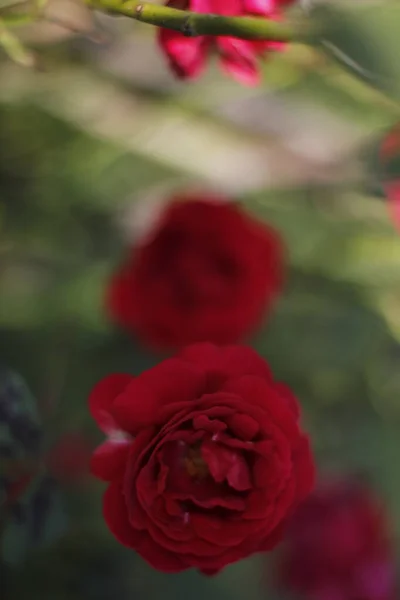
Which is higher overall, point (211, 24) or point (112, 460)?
point (211, 24)

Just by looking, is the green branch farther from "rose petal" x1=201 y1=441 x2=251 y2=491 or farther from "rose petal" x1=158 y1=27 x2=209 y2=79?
"rose petal" x1=201 y1=441 x2=251 y2=491

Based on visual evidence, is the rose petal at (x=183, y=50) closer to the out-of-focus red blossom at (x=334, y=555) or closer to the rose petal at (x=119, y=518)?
the rose petal at (x=119, y=518)

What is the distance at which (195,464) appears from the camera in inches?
15.8

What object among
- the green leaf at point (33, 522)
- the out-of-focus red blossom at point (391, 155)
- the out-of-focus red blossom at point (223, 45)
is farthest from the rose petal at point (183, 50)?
the green leaf at point (33, 522)

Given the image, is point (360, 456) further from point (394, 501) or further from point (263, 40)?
point (263, 40)

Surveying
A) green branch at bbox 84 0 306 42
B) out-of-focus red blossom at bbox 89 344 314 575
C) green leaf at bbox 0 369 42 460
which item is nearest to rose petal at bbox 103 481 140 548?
out-of-focus red blossom at bbox 89 344 314 575

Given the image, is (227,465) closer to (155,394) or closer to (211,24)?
(155,394)

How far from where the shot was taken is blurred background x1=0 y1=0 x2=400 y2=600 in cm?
64

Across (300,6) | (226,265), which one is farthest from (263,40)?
(226,265)

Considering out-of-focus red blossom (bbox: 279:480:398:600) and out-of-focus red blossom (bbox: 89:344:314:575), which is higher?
out-of-focus red blossom (bbox: 89:344:314:575)

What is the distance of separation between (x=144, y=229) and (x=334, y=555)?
0.33 meters

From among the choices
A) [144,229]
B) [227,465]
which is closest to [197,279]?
[144,229]

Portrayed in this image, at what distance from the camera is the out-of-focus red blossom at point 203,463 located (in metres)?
0.38

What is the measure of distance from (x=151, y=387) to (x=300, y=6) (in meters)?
0.20
